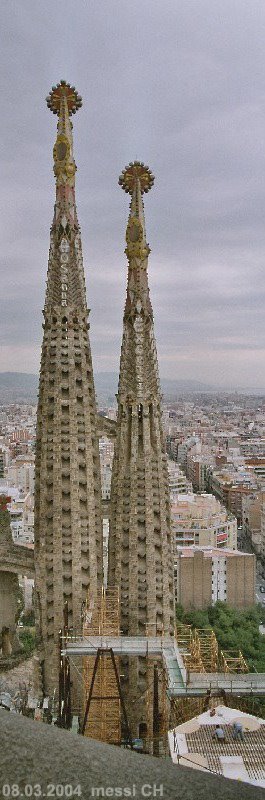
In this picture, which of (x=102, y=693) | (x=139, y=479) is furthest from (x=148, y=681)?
(x=139, y=479)

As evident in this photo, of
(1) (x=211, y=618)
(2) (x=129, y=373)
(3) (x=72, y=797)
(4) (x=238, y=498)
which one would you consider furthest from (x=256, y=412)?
(3) (x=72, y=797)

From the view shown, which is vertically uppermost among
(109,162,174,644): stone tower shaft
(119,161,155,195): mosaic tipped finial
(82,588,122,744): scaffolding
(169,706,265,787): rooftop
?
(119,161,155,195): mosaic tipped finial

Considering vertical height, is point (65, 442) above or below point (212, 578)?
above

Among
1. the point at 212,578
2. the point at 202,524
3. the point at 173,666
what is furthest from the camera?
the point at 202,524

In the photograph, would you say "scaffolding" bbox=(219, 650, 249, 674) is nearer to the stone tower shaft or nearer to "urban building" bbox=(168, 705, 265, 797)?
the stone tower shaft

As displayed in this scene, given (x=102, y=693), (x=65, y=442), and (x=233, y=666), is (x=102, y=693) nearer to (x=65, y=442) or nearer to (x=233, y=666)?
(x=65, y=442)

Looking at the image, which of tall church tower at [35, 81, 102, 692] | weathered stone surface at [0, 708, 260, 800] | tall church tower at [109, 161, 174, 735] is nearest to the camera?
weathered stone surface at [0, 708, 260, 800]

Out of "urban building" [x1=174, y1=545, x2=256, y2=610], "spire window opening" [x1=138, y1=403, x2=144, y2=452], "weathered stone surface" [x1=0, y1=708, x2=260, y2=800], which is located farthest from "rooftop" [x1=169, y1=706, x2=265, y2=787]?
"urban building" [x1=174, y1=545, x2=256, y2=610]
